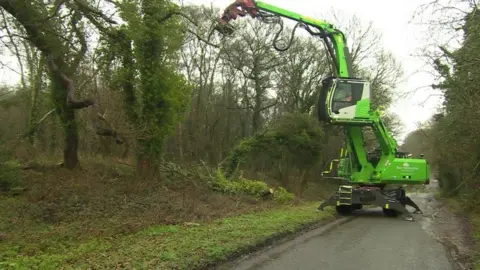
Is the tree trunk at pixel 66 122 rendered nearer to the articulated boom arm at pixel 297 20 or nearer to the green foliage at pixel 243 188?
the green foliage at pixel 243 188

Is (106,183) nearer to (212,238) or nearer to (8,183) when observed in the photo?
(8,183)

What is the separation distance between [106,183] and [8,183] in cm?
355

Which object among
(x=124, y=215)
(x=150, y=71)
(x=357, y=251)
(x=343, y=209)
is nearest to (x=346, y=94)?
(x=343, y=209)

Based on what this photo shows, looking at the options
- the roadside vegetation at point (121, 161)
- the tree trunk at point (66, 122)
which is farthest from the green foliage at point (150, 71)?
the tree trunk at point (66, 122)

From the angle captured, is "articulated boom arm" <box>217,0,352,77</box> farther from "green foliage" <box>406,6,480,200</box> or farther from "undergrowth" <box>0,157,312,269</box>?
"undergrowth" <box>0,157,312,269</box>

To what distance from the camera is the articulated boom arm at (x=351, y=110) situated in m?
16.6

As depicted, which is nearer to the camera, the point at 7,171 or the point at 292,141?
the point at 7,171

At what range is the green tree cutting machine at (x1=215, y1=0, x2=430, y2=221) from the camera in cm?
1658

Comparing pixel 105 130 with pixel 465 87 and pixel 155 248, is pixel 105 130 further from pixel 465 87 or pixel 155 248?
pixel 465 87

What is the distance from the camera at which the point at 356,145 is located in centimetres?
1819

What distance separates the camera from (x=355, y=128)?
59.5 ft

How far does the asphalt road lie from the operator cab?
→ 4.79m

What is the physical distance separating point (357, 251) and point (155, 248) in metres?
4.51

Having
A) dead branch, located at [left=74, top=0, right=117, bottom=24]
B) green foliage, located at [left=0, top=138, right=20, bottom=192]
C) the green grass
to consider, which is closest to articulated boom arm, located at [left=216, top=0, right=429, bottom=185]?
dead branch, located at [left=74, top=0, right=117, bottom=24]
